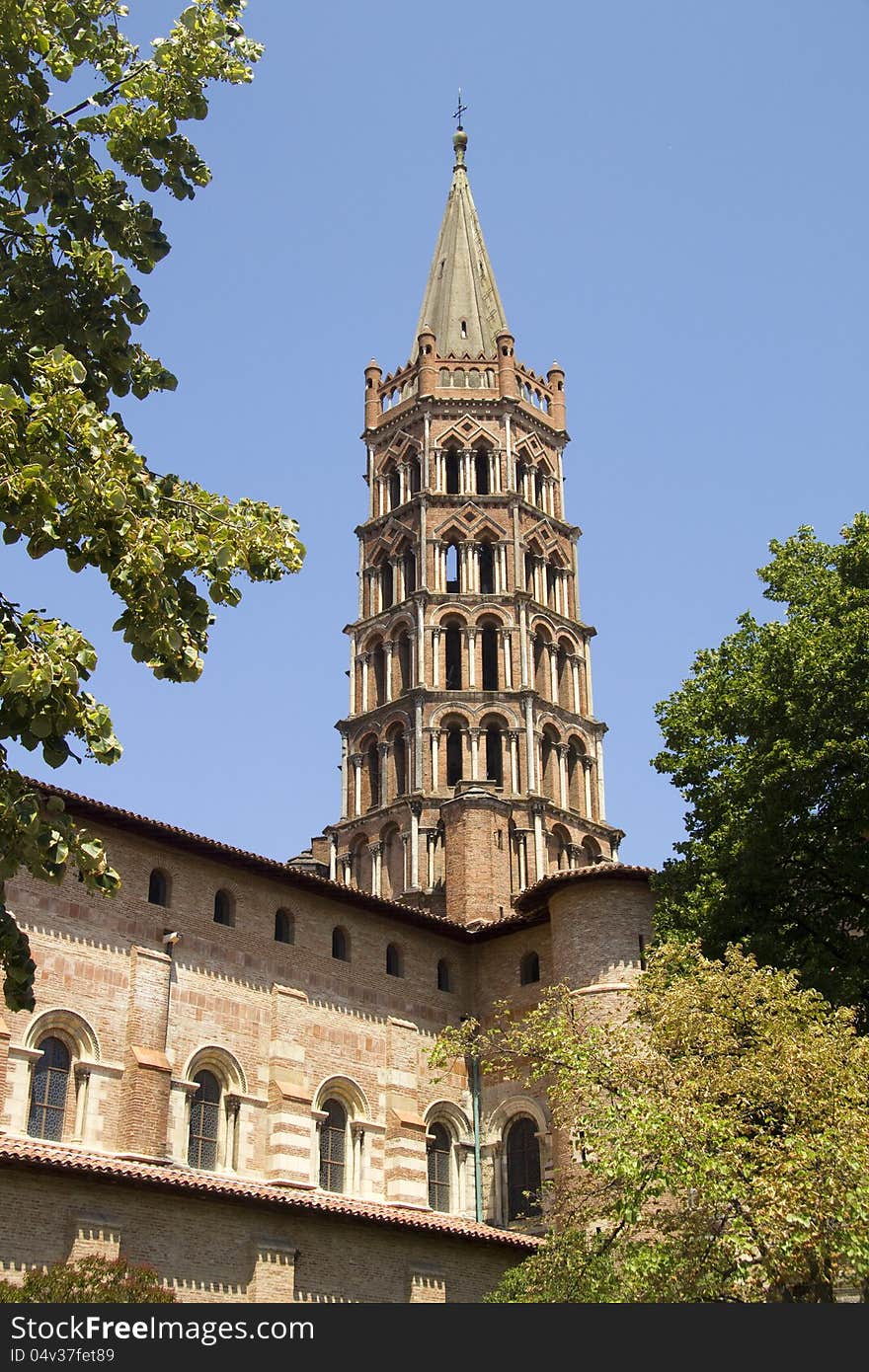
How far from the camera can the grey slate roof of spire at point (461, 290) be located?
68.0 metres

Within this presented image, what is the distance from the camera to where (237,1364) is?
36.4 ft

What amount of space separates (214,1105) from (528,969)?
942 cm

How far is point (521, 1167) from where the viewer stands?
36344 millimetres

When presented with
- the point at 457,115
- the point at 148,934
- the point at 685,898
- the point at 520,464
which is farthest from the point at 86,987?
the point at 457,115

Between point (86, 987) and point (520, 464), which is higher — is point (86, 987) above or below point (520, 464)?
below

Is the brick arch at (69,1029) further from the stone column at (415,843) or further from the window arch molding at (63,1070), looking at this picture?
the stone column at (415,843)

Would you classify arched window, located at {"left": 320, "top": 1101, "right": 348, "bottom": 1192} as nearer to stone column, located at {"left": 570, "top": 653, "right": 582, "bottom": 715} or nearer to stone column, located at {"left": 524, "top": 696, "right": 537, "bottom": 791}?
stone column, located at {"left": 524, "top": 696, "right": 537, "bottom": 791}

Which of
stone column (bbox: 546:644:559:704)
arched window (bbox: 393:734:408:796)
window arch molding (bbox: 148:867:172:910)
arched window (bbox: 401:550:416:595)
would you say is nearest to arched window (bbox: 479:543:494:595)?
arched window (bbox: 401:550:416:595)

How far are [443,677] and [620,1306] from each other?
4696 cm

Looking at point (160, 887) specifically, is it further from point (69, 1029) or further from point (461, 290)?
point (461, 290)

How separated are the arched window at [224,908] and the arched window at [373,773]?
24093 millimetres

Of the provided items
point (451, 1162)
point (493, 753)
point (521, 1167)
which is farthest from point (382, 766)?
point (521, 1167)

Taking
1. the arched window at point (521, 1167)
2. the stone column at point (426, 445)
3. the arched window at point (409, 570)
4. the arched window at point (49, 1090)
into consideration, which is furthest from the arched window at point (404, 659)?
the arched window at point (49, 1090)

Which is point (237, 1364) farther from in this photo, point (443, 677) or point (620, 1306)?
point (443, 677)
